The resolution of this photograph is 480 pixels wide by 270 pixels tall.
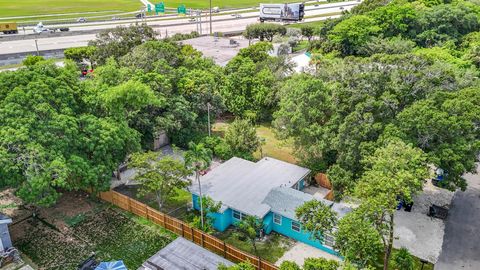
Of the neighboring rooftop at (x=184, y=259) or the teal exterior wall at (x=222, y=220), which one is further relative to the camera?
the teal exterior wall at (x=222, y=220)

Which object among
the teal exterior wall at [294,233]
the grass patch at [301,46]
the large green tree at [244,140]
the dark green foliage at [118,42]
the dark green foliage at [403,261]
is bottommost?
the teal exterior wall at [294,233]

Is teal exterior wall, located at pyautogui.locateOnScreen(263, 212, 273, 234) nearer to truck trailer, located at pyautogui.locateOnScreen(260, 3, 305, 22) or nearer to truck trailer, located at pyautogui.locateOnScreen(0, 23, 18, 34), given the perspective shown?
truck trailer, located at pyautogui.locateOnScreen(0, 23, 18, 34)

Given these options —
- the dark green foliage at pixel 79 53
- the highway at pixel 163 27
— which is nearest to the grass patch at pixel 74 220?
the highway at pixel 163 27

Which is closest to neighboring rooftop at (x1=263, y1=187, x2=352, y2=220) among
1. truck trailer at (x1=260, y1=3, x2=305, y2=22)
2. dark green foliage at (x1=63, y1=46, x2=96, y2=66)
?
dark green foliage at (x1=63, y1=46, x2=96, y2=66)

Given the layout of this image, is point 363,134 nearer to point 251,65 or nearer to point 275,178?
point 275,178

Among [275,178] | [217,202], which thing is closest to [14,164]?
[217,202]

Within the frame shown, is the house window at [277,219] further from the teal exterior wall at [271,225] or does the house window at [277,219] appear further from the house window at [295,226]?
the house window at [295,226]
